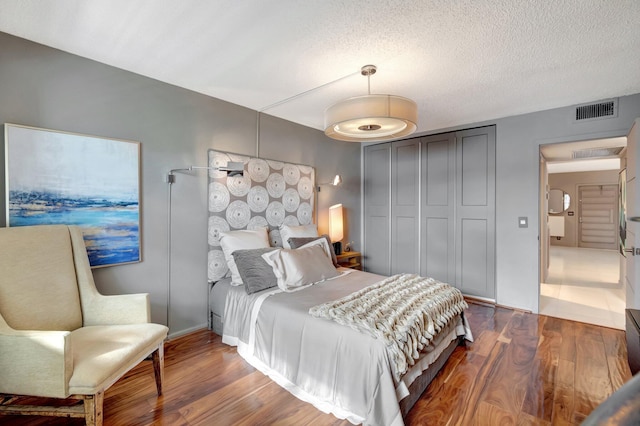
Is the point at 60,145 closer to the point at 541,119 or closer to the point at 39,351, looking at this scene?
the point at 39,351

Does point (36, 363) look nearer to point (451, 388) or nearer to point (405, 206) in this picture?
point (451, 388)

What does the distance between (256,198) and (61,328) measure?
209 centimetres

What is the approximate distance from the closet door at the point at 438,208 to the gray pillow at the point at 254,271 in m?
2.69

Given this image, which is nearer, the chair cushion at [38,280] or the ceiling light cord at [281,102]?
the chair cushion at [38,280]

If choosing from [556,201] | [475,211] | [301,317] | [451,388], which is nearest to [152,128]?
[301,317]

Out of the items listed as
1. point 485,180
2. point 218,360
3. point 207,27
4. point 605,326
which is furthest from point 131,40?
point 605,326

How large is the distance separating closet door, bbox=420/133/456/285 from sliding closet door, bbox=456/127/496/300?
83 mm

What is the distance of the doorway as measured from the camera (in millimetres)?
3877

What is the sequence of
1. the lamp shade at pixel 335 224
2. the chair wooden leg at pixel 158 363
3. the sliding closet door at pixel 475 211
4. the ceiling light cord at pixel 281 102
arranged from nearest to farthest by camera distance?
the chair wooden leg at pixel 158 363 → the ceiling light cord at pixel 281 102 → the sliding closet door at pixel 475 211 → the lamp shade at pixel 335 224

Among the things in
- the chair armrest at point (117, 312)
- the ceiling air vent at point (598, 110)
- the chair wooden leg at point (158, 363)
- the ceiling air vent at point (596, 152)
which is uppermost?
the ceiling air vent at point (598, 110)

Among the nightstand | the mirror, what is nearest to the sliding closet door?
the nightstand

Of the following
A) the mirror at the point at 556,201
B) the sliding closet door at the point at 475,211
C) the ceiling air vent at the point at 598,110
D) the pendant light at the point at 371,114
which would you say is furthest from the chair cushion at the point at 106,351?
the mirror at the point at 556,201

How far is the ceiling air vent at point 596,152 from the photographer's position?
461 cm

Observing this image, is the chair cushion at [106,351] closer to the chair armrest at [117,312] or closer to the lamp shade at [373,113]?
the chair armrest at [117,312]
